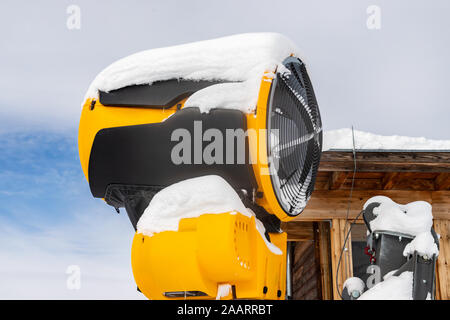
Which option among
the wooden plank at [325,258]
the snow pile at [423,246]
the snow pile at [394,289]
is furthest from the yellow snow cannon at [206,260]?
the wooden plank at [325,258]

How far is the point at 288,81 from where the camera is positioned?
160 cm

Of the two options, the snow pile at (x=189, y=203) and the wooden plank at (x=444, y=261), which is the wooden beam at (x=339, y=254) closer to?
the wooden plank at (x=444, y=261)

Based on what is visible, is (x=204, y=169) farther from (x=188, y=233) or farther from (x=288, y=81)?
(x=288, y=81)

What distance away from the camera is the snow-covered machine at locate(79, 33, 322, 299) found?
1361 millimetres

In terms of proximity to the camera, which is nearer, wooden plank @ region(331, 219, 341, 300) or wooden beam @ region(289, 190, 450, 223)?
wooden plank @ region(331, 219, 341, 300)

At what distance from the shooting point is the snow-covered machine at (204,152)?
1.36 metres

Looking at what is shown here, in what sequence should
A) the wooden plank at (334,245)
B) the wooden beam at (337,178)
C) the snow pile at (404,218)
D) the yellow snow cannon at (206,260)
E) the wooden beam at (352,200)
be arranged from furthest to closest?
the wooden beam at (352,200) → the wooden plank at (334,245) → the wooden beam at (337,178) → the snow pile at (404,218) → the yellow snow cannon at (206,260)

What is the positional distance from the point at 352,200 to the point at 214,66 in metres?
4.46

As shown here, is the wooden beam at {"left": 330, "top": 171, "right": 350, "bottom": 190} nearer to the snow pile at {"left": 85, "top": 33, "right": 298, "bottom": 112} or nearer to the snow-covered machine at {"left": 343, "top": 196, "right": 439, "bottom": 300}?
the snow-covered machine at {"left": 343, "top": 196, "right": 439, "bottom": 300}

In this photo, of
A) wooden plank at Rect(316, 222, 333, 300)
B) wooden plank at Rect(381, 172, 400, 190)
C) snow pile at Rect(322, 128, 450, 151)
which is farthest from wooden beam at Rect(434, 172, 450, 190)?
wooden plank at Rect(316, 222, 333, 300)

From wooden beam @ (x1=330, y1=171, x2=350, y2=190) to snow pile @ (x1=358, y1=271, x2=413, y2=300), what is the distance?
A: 376 centimetres

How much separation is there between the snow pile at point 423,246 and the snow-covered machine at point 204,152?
1.34ft
